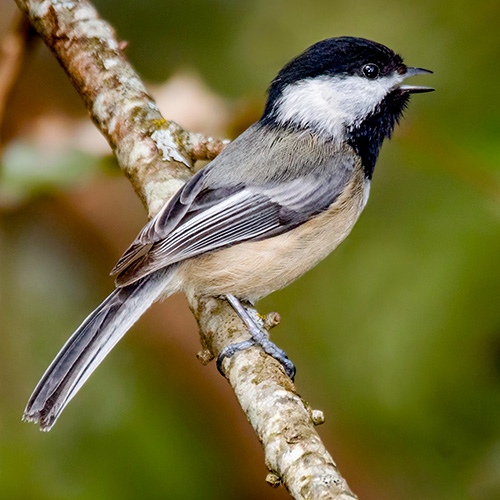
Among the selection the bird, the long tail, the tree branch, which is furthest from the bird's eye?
the long tail

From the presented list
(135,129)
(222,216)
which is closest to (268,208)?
(222,216)

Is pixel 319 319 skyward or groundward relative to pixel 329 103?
groundward

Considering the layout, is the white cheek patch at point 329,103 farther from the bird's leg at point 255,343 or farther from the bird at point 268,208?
the bird's leg at point 255,343

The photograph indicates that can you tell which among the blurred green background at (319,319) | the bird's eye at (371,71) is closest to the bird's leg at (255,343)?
the blurred green background at (319,319)

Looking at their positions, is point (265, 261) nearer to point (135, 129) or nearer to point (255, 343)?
point (255, 343)

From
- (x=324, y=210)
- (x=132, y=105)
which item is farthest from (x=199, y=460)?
(x=132, y=105)

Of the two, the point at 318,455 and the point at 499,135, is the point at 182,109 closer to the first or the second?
the point at 499,135
